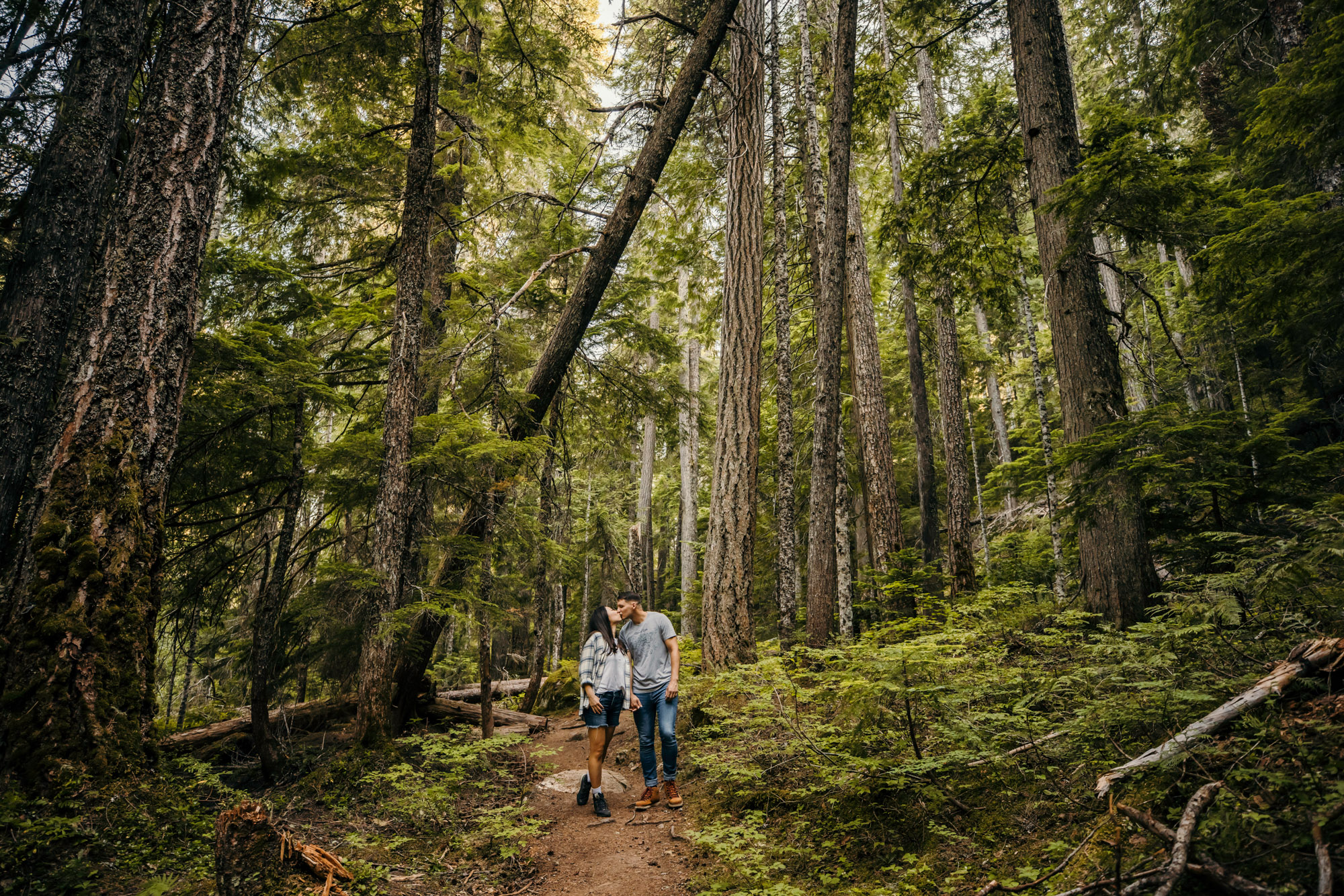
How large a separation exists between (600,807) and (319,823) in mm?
2414

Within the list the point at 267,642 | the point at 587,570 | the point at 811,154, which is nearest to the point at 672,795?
the point at 267,642

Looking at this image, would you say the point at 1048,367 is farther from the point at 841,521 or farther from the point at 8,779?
the point at 8,779

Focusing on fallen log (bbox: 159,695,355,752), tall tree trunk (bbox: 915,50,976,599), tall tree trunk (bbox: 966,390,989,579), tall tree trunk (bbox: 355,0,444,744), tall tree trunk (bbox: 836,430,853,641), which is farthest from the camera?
tall tree trunk (bbox: 966,390,989,579)

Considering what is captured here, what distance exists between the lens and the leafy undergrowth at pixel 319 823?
2.89 metres

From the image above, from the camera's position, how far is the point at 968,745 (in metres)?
4.10

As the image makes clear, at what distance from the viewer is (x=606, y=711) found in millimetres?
5871

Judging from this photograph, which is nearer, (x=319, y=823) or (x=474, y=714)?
(x=319, y=823)

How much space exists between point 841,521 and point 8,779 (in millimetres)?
10907

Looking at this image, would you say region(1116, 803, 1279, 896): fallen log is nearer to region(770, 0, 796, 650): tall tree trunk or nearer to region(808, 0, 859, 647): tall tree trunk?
A: region(770, 0, 796, 650): tall tree trunk

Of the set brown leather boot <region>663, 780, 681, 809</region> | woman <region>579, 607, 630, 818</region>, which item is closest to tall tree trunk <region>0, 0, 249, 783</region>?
woman <region>579, 607, 630, 818</region>

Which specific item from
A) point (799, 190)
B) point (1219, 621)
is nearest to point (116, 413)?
point (1219, 621)

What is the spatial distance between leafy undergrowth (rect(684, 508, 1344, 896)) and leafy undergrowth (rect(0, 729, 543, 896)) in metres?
1.88

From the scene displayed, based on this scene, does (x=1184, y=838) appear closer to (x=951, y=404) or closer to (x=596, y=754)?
(x=596, y=754)

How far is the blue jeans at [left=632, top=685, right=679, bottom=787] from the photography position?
562 cm
